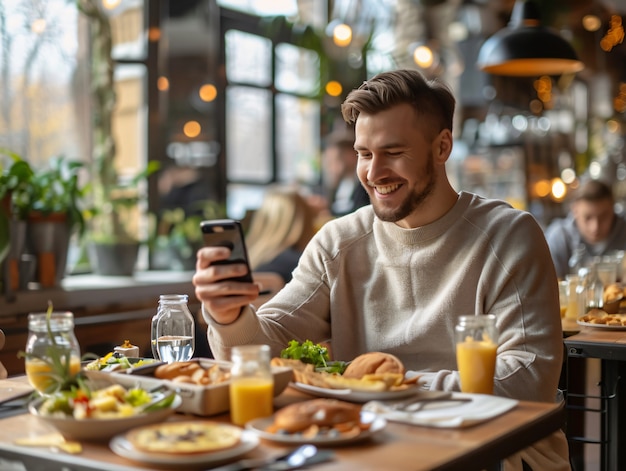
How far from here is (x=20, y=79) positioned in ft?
17.0

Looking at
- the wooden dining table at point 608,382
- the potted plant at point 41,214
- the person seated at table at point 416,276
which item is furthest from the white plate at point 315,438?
the potted plant at point 41,214

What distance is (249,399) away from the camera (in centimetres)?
175

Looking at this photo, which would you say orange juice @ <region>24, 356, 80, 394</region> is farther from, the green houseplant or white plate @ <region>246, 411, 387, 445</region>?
the green houseplant

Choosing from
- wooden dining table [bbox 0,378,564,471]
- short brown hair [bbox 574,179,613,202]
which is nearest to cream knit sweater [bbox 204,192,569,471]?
wooden dining table [bbox 0,378,564,471]

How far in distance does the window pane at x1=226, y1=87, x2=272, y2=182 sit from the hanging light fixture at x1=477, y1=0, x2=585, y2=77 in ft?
6.43

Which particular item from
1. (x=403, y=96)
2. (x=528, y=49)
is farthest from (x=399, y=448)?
(x=528, y=49)

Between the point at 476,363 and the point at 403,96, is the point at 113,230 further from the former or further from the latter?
the point at 476,363

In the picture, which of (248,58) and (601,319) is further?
(248,58)

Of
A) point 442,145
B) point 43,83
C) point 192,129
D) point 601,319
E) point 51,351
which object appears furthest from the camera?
point 192,129

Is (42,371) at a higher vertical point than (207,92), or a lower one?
lower

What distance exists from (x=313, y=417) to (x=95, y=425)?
0.39 metres

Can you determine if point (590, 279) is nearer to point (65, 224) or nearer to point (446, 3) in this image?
point (65, 224)

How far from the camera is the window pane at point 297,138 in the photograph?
7121 mm

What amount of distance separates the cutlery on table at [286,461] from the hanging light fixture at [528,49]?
4.06 meters
